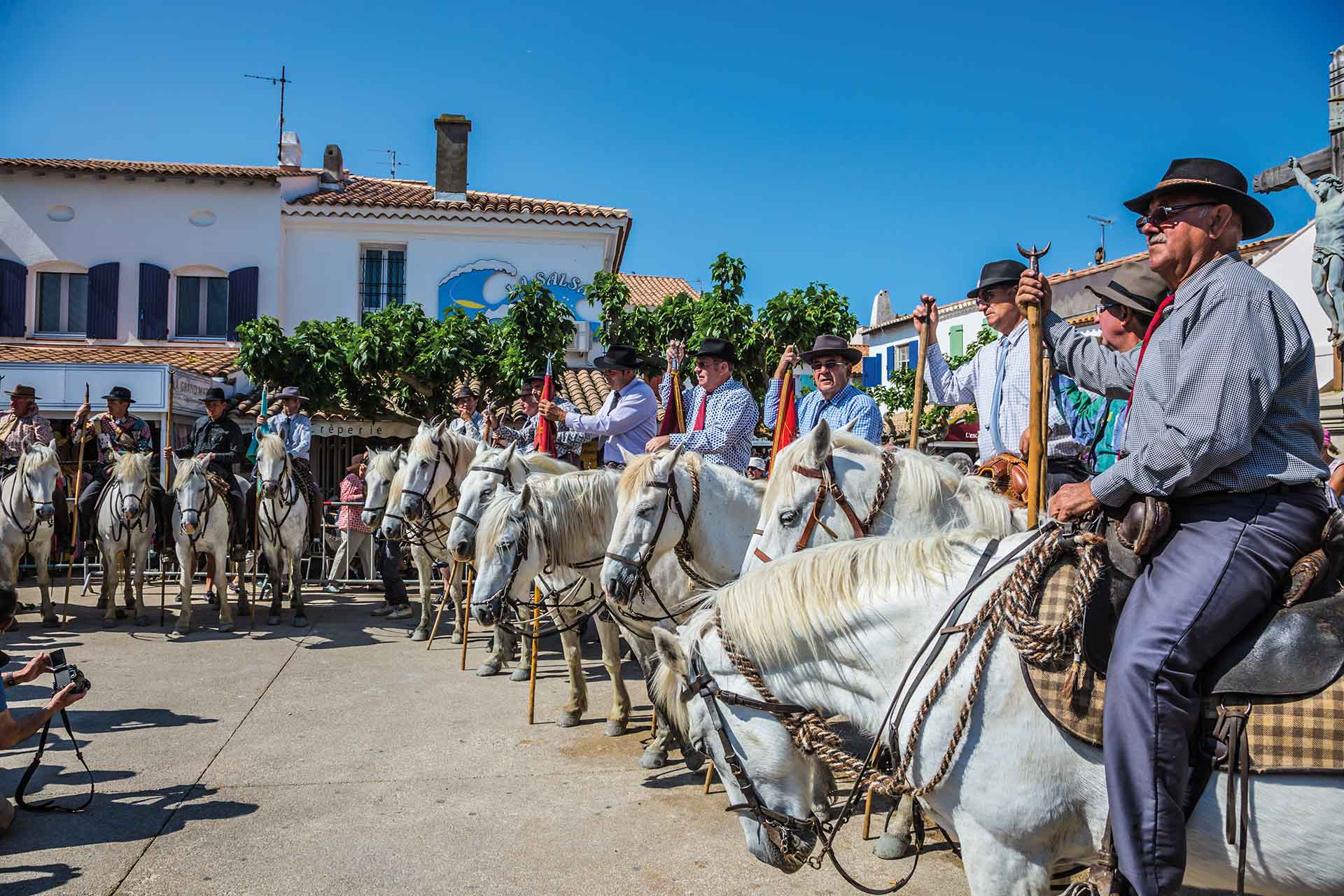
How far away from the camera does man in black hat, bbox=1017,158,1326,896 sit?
6.66ft

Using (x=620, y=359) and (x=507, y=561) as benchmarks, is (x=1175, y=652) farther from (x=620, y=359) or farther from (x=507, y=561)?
(x=620, y=359)

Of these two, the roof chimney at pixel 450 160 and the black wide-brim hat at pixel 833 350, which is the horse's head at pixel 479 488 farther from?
the roof chimney at pixel 450 160

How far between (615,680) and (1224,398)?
4.97 meters

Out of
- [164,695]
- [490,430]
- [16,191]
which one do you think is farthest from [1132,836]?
[16,191]

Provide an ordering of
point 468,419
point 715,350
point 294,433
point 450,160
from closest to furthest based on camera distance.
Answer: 1. point 715,350
2. point 294,433
3. point 468,419
4. point 450,160

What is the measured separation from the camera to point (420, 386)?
14.9m

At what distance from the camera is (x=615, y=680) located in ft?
20.9

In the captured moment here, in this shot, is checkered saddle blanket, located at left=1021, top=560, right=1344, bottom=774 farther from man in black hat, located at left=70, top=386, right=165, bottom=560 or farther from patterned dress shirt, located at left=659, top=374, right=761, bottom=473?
man in black hat, located at left=70, top=386, right=165, bottom=560

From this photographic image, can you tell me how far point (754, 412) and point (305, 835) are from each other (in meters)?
3.56

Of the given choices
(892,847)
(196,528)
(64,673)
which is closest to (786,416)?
(892,847)

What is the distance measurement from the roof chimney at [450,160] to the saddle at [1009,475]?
58.9ft

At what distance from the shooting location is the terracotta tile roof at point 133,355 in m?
17.0

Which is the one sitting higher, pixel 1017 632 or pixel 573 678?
pixel 1017 632

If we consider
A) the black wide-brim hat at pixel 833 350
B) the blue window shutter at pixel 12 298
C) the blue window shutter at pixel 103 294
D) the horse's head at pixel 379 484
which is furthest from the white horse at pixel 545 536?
the blue window shutter at pixel 12 298
